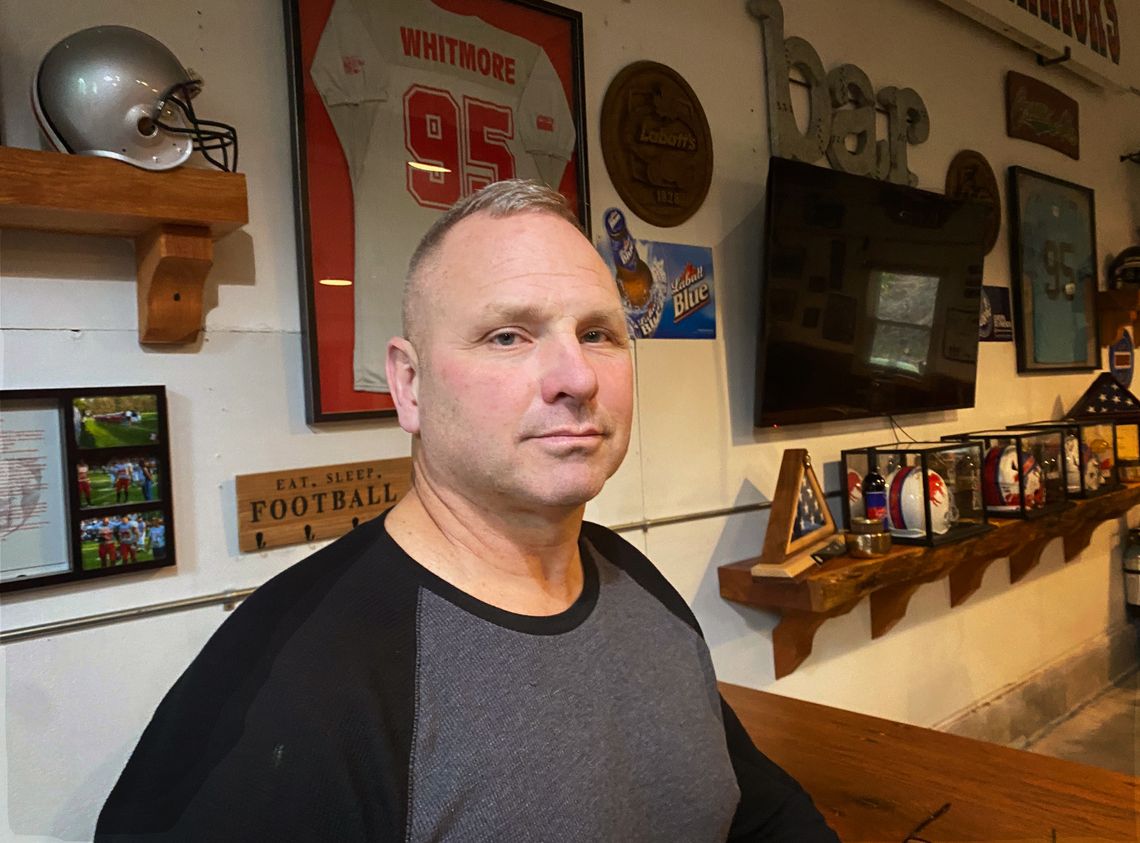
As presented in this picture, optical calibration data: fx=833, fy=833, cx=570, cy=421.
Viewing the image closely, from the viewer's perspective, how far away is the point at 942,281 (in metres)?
2.74

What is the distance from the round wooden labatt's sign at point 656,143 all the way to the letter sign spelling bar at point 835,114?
1.08ft

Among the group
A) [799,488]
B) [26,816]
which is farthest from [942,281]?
[26,816]

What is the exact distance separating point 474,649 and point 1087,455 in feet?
10.3

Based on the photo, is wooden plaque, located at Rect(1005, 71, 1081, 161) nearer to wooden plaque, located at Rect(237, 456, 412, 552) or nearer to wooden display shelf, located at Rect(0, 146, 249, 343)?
wooden plaque, located at Rect(237, 456, 412, 552)

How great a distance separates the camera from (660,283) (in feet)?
6.71

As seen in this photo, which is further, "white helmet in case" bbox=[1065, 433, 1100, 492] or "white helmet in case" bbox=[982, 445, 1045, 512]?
"white helmet in case" bbox=[1065, 433, 1100, 492]

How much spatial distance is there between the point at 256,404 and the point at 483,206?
2.25 ft

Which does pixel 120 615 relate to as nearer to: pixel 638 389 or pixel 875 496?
pixel 638 389

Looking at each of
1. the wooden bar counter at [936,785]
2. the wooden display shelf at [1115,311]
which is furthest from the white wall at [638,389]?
the wooden bar counter at [936,785]

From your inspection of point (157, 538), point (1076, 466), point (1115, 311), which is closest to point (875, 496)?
point (1076, 466)

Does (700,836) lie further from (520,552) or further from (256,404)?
(256,404)

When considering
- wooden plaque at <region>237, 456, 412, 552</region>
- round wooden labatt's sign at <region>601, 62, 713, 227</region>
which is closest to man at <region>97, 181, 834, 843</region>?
wooden plaque at <region>237, 456, 412, 552</region>

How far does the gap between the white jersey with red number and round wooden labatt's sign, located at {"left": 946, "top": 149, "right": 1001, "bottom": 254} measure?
1.89 m

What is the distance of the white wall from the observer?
3.98 feet
